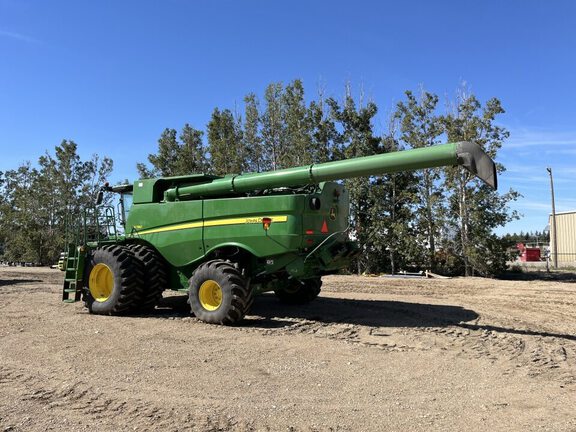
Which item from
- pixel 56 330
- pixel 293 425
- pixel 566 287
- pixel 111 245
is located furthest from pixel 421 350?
pixel 566 287

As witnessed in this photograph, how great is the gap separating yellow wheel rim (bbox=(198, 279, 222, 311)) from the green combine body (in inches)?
0.7

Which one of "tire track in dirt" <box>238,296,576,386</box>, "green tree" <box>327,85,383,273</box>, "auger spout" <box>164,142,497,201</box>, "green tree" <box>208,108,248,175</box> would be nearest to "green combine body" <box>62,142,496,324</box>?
"auger spout" <box>164,142,497,201</box>

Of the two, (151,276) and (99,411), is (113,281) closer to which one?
(151,276)

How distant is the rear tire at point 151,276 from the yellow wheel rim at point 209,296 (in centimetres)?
135

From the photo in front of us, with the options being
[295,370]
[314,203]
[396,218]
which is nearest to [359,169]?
[314,203]

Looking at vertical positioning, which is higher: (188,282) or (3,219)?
(3,219)

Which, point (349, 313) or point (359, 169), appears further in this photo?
point (349, 313)

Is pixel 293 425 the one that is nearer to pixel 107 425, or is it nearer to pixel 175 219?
pixel 107 425

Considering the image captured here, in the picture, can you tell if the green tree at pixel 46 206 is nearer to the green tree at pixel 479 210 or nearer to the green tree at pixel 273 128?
the green tree at pixel 273 128

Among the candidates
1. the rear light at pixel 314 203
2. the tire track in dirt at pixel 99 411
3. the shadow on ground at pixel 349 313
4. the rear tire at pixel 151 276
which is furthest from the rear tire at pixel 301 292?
the tire track in dirt at pixel 99 411

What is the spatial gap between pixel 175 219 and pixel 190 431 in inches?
233

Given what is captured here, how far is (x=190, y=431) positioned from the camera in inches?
161

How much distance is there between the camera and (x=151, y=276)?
9.71 meters

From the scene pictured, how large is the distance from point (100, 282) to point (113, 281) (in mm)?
759
